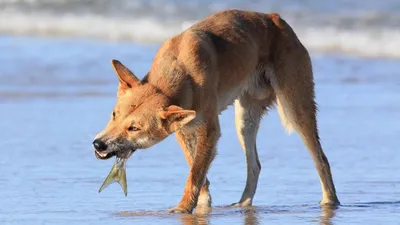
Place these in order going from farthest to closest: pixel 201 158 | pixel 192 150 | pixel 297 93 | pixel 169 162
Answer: pixel 169 162, pixel 297 93, pixel 192 150, pixel 201 158

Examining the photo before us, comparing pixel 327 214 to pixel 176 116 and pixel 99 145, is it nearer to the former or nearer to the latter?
pixel 176 116

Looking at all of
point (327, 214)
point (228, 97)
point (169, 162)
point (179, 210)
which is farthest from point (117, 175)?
point (169, 162)

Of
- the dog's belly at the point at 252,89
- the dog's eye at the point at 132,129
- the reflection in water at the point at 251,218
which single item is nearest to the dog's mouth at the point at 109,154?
the dog's eye at the point at 132,129

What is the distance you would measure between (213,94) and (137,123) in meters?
0.82

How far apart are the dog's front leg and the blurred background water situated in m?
0.24

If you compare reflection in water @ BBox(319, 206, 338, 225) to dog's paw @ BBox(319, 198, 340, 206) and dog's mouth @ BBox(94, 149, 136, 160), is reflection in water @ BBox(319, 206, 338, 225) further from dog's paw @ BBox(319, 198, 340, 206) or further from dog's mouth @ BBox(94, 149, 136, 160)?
dog's mouth @ BBox(94, 149, 136, 160)

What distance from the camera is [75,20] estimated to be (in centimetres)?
2342

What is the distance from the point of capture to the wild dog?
23.2ft

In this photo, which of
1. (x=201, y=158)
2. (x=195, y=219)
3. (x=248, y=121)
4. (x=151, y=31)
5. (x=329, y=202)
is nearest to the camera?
(x=195, y=219)

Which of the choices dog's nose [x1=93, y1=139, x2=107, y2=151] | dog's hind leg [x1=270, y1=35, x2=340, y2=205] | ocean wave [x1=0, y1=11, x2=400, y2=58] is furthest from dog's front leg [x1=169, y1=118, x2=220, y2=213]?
ocean wave [x1=0, y1=11, x2=400, y2=58]

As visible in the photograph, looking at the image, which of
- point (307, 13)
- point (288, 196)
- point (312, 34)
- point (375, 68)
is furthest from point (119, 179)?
point (307, 13)

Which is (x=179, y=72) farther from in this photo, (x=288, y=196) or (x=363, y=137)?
(x=363, y=137)

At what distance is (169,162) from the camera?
374 inches

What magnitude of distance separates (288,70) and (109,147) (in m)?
2.06
